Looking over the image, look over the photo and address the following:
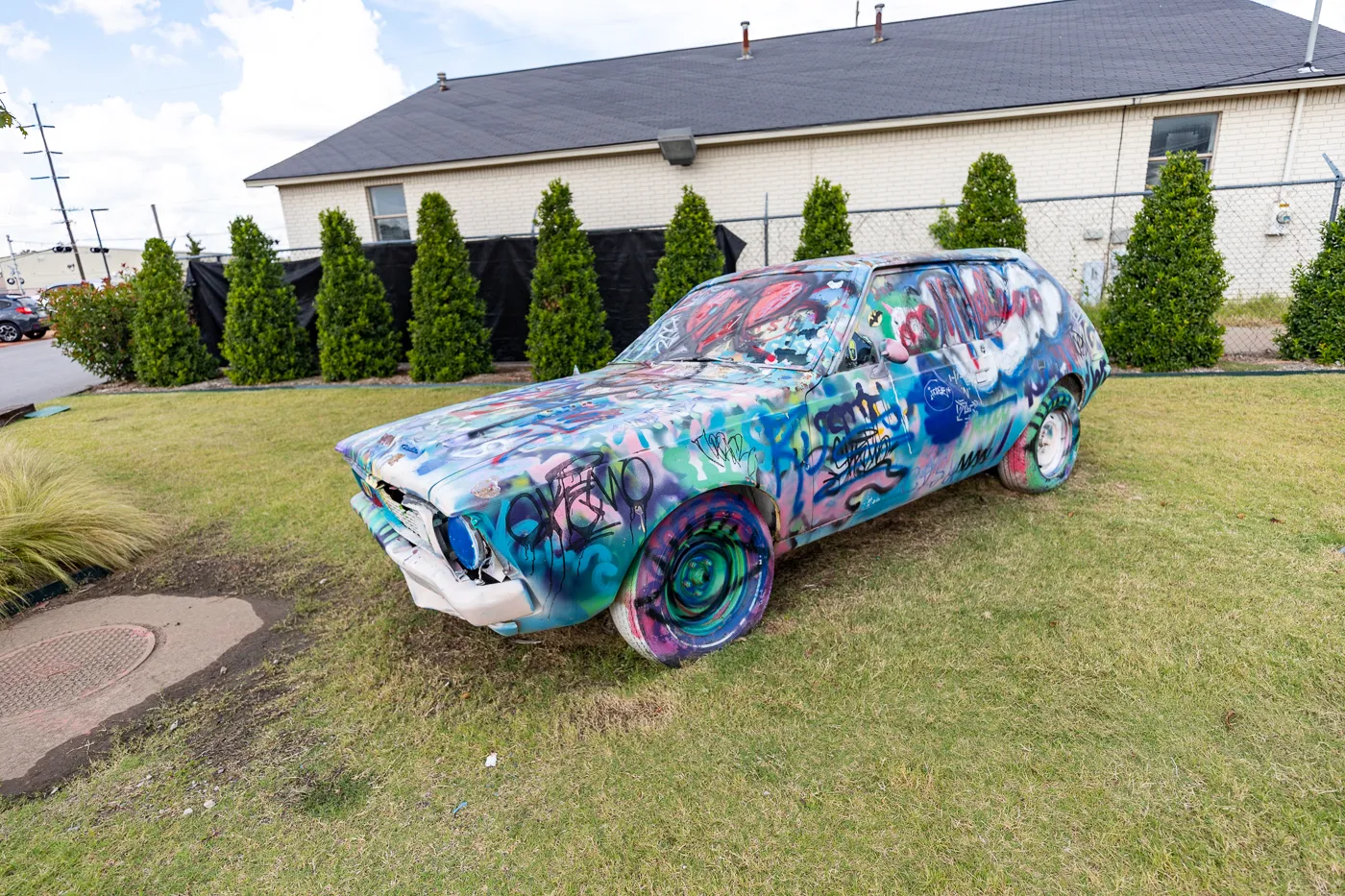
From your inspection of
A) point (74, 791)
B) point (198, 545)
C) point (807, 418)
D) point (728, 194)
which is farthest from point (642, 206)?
point (74, 791)

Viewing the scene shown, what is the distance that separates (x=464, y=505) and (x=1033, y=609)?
8.38 feet

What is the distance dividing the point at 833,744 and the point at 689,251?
7.55 metres

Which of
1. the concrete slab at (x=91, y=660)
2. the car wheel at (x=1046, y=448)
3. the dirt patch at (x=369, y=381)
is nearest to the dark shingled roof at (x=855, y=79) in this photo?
the dirt patch at (x=369, y=381)

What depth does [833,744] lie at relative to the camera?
8.05 ft

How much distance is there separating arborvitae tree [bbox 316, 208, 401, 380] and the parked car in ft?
59.7

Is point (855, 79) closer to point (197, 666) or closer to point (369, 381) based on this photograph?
point (369, 381)

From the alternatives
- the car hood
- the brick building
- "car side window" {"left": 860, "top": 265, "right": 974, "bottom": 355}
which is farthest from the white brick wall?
the car hood

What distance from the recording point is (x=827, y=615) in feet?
10.8

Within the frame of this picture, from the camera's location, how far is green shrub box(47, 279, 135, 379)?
11391 millimetres

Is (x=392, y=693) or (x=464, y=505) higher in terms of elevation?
(x=464, y=505)

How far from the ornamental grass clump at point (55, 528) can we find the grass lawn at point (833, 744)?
1500 mm

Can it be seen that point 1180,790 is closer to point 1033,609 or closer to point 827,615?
point 1033,609

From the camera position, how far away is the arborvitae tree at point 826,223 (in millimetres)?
8977

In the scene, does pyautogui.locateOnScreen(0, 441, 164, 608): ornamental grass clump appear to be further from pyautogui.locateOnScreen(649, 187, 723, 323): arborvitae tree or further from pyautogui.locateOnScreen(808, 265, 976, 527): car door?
pyautogui.locateOnScreen(649, 187, 723, 323): arborvitae tree
